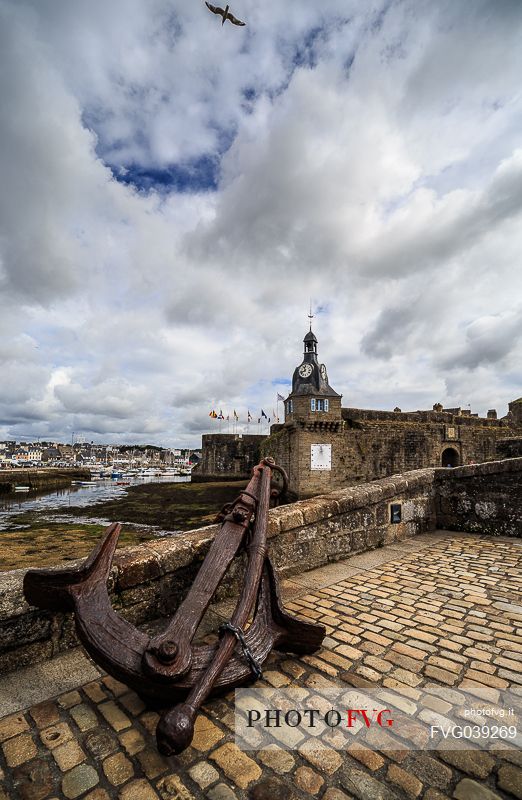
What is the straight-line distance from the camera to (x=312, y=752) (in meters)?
1.67

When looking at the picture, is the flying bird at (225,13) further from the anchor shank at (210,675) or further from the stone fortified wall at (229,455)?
the stone fortified wall at (229,455)

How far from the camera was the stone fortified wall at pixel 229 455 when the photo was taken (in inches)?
1553

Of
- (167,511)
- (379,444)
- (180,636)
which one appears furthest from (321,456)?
(180,636)

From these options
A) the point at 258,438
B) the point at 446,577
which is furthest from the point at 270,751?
the point at 258,438

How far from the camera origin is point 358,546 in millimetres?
4902

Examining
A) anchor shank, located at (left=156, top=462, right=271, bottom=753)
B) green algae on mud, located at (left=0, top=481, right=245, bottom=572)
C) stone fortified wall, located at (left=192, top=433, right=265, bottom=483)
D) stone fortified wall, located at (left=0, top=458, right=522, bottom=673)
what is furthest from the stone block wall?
stone fortified wall, located at (left=192, top=433, right=265, bottom=483)

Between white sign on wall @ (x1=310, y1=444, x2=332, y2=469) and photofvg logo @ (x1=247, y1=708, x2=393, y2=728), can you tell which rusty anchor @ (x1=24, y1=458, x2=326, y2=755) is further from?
white sign on wall @ (x1=310, y1=444, x2=332, y2=469)

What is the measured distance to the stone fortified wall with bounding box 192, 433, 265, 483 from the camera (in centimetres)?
3944

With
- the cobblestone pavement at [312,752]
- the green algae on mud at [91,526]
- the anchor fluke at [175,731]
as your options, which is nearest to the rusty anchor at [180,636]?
the anchor fluke at [175,731]

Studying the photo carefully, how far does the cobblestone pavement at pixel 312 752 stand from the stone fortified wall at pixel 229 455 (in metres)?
35.8

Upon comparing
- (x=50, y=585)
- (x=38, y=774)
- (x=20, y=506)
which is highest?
(x=50, y=585)

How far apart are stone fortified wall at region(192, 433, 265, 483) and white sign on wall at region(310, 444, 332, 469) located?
15595 mm

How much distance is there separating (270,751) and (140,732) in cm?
64

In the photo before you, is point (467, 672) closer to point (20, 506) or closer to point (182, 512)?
point (182, 512)
